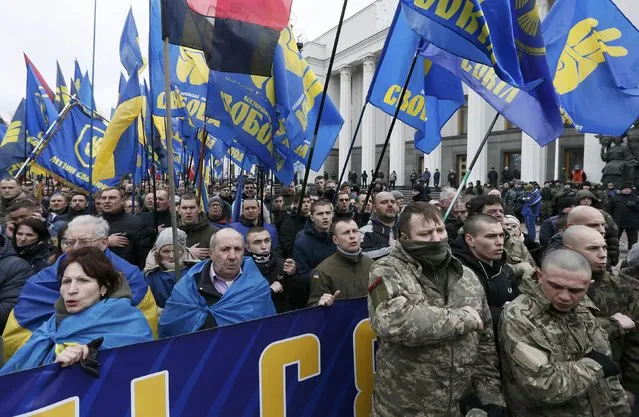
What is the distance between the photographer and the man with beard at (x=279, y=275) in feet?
11.3

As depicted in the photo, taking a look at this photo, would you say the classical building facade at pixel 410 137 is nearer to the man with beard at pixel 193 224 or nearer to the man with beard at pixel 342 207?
the man with beard at pixel 342 207

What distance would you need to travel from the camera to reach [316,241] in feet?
13.9

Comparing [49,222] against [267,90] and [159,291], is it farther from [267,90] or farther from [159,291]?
[267,90]

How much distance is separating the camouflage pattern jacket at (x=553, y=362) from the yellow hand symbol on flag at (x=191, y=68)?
16.4 feet

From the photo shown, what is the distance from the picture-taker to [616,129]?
4348 millimetres

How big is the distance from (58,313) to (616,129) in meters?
4.83

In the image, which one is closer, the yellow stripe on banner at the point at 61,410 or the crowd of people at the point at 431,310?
the yellow stripe on banner at the point at 61,410

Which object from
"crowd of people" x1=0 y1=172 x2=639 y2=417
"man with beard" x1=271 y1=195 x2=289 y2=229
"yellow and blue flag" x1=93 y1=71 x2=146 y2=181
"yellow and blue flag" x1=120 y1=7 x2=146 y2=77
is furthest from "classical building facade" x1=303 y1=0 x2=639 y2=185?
"crowd of people" x1=0 y1=172 x2=639 y2=417

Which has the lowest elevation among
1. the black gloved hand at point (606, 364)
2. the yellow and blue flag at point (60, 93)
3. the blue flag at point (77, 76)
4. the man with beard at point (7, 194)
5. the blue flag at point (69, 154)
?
the black gloved hand at point (606, 364)

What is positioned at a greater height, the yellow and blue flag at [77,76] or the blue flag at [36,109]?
the yellow and blue flag at [77,76]

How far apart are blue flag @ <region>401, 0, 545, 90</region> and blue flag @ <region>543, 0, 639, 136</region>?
41.2 inches

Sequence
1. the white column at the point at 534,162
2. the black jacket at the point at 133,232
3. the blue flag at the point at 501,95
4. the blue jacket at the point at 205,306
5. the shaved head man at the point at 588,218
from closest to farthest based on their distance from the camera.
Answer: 1. the blue jacket at the point at 205,306
2. the shaved head man at the point at 588,218
3. the blue flag at the point at 501,95
4. the black jacket at the point at 133,232
5. the white column at the point at 534,162

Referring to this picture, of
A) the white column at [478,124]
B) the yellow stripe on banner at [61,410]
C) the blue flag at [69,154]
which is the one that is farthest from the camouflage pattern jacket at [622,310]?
the white column at [478,124]

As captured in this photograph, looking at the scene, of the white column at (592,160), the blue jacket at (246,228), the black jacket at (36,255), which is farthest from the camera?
the white column at (592,160)
